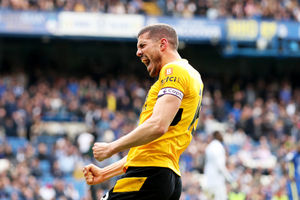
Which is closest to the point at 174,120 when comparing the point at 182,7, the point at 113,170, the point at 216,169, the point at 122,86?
the point at 113,170

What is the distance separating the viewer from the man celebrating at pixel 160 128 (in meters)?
3.99

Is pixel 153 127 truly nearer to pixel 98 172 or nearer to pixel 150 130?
pixel 150 130

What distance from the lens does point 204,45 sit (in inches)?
1080

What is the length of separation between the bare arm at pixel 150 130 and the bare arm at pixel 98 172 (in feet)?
1.62

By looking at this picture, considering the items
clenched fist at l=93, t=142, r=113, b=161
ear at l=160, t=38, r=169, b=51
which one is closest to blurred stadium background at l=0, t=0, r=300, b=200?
ear at l=160, t=38, r=169, b=51

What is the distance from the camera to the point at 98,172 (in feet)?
14.8

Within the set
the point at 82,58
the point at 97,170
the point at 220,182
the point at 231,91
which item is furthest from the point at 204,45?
the point at 97,170

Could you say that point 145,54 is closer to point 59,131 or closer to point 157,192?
point 157,192

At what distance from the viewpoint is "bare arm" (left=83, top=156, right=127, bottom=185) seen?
4.49m

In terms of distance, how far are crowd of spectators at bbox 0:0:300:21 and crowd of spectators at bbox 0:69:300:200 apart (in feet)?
8.85

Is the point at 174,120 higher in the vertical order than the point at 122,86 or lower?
higher

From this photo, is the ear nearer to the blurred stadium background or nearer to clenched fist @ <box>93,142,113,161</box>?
clenched fist @ <box>93,142,113,161</box>

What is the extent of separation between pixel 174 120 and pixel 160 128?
0.93 feet

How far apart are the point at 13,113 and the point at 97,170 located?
1516cm
